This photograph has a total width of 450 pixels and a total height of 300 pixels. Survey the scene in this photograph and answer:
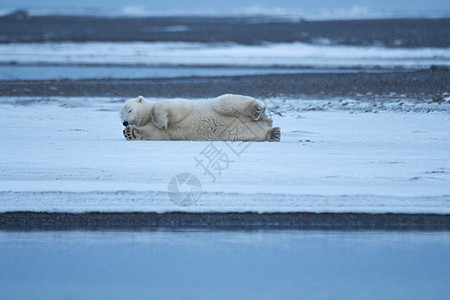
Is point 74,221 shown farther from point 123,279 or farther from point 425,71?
point 425,71

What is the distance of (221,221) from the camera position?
5.79 meters

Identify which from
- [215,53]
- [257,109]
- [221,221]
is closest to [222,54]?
[215,53]

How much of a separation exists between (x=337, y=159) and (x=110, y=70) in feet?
54.4

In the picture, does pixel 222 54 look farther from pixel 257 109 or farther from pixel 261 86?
pixel 257 109

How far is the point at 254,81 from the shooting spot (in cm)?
1753

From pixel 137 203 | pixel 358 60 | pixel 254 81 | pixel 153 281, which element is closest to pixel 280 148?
pixel 137 203

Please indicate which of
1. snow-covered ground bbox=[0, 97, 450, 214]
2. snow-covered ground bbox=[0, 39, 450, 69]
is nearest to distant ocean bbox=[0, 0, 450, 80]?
snow-covered ground bbox=[0, 39, 450, 69]

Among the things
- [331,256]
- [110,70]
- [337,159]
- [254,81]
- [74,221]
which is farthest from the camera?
[110,70]

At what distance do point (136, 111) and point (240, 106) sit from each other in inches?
50.1

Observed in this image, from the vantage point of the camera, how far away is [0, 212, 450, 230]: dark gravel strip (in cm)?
571

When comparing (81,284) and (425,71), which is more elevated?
(425,71)

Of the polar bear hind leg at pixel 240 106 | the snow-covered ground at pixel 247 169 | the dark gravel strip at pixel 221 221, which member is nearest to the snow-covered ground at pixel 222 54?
the snow-covered ground at pixel 247 169

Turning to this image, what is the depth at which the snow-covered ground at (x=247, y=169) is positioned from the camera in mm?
5996

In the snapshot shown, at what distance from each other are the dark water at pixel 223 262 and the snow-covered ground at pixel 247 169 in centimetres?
40
